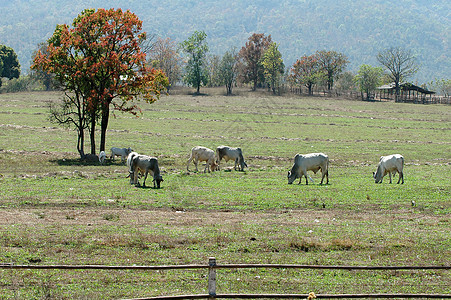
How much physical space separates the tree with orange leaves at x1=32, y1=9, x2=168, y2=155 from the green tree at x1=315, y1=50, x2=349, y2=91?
355ft

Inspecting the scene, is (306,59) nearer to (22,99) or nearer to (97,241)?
(22,99)

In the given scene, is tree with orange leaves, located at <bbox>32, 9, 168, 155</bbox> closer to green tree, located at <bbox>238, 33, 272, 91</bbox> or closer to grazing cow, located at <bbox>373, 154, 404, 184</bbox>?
grazing cow, located at <bbox>373, 154, 404, 184</bbox>

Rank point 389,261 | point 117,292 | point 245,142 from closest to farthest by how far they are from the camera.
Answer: point 117,292, point 389,261, point 245,142

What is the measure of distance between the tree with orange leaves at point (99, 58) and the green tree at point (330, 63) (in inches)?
4266

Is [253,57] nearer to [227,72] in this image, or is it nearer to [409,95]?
[227,72]

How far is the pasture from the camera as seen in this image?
12.6 m

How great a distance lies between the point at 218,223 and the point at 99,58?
88.4ft

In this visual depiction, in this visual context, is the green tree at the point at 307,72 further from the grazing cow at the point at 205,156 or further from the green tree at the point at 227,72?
the grazing cow at the point at 205,156

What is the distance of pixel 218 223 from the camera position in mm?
18516

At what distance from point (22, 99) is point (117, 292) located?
85.9 meters

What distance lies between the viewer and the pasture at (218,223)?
12.6 metres

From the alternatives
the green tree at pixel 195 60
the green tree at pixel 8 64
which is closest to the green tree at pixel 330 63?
the green tree at pixel 195 60

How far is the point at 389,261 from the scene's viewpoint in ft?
46.5

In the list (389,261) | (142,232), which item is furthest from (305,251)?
(142,232)
